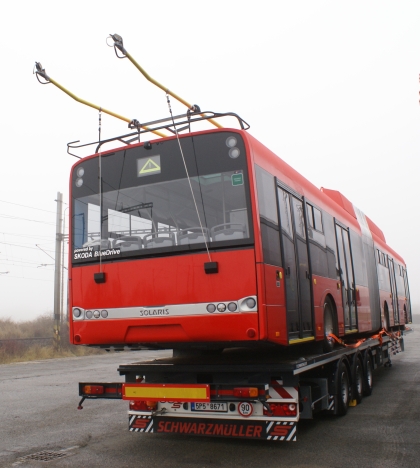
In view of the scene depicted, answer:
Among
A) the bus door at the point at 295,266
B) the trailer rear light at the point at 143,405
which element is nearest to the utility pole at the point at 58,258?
the trailer rear light at the point at 143,405

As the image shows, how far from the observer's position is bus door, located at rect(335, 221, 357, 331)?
959cm

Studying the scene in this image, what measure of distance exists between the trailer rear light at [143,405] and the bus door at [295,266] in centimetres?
183

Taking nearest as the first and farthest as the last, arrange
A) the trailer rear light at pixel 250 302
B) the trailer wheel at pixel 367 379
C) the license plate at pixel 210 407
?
the trailer rear light at pixel 250 302 → the license plate at pixel 210 407 → the trailer wheel at pixel 367 379

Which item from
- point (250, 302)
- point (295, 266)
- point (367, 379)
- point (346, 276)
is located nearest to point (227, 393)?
point (250, 302)

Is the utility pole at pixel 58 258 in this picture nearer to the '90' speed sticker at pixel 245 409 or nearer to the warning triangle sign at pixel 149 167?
the warning triangle sign at pixel 149 167

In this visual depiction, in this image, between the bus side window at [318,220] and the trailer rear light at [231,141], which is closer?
the trailer rear light at [231,141]

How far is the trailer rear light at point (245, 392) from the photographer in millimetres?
6129

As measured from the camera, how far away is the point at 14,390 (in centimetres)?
1303

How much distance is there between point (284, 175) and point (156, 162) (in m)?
1.76

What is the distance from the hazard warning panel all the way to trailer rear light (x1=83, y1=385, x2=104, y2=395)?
2679 millimetres

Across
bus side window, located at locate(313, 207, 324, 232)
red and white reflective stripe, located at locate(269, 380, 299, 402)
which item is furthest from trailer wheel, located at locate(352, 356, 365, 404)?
red and white reflective stripe, located at locate(269, 380, 299, 402)

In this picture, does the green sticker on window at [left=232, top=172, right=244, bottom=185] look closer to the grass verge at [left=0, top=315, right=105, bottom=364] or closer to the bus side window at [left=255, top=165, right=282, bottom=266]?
the bus side window at [left=255, top=165, right=282, bottom=266]

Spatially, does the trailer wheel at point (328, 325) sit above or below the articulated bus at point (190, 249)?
below

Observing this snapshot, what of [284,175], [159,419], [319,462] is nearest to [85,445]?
[159,419]
